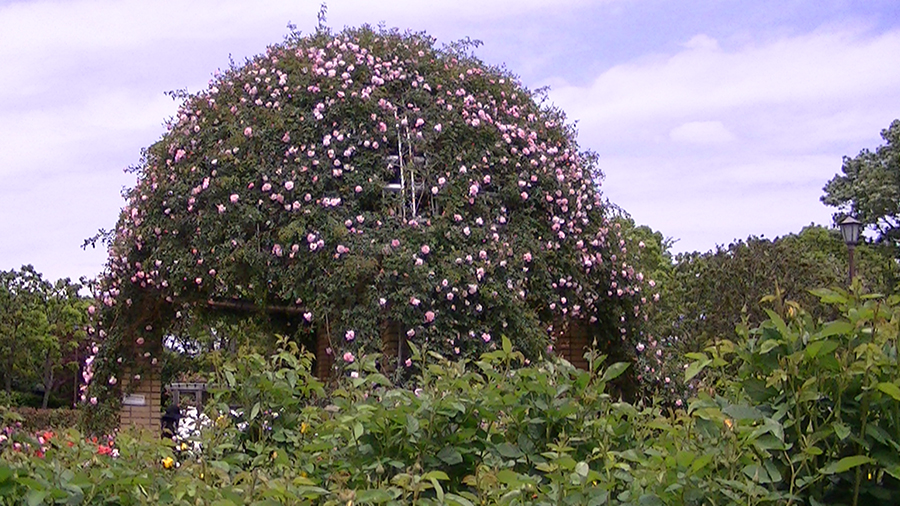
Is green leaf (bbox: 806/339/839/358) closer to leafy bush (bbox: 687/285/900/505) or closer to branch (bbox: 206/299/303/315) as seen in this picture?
leafy bush (bbox: 687/285/900/505)

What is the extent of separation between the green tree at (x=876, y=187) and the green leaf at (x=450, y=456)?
28138 mm

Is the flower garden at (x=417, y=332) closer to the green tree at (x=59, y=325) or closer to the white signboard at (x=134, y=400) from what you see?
the white signboard at (x=134, y=400)

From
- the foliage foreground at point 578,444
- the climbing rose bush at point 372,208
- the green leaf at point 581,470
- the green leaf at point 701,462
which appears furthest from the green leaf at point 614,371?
the climbing rose bush at point 372,208

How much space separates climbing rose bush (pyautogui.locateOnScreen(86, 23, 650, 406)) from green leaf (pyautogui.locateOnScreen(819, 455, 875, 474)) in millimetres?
5917

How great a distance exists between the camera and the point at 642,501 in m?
1.99

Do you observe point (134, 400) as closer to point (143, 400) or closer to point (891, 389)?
point (143, 400)

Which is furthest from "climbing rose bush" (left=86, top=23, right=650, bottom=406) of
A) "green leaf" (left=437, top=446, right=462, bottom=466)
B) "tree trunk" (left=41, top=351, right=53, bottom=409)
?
"tree trunk" (left=41, top=351, right=53, bottom=409)

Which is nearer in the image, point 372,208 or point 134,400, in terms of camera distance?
point 372,208

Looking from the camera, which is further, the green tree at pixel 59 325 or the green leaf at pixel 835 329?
the green tree at pixel 59 325

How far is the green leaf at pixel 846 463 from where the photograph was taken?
1850 mm

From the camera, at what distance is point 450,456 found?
2.53m

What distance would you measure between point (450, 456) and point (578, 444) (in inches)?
12.6

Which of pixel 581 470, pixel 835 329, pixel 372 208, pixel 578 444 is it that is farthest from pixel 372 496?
pixel 372 208

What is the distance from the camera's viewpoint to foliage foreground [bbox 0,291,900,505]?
1946mm
